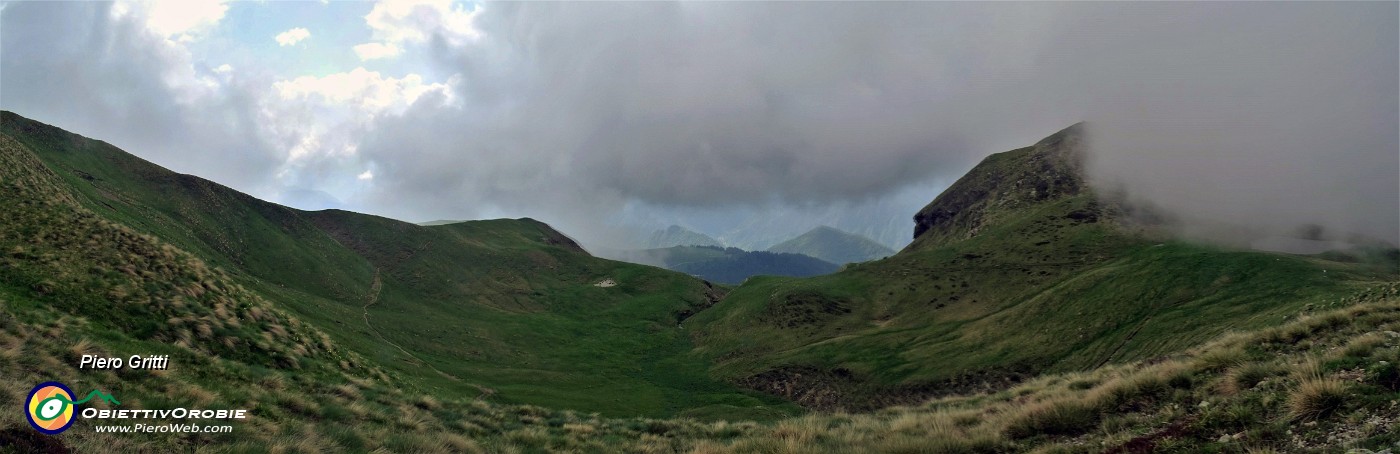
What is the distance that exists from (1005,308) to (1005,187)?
8913cm

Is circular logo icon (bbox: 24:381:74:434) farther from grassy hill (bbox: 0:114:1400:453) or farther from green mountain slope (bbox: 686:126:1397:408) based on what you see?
green mountain slope (bbox: 686:126:1397:408)

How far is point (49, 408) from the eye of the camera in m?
9.84

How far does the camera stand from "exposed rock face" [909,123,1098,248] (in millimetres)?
151625

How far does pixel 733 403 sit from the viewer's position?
232 ft

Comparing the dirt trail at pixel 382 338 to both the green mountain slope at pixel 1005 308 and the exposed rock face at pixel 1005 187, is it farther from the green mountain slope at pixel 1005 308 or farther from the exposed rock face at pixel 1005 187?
the exposed rock face at pixel 1005 187

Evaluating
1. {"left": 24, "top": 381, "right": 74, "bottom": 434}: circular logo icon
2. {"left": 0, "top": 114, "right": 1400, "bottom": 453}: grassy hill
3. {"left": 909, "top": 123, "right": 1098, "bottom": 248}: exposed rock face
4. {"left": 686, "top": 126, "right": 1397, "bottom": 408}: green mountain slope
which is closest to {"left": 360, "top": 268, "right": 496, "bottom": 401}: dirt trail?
{"left": 0, "top": 114, "right": 1400, "bottom": 453}: grassy hill

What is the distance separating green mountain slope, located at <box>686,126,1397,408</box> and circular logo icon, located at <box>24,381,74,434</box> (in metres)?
61.5

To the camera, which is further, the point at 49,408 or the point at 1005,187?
the point at 1005,187

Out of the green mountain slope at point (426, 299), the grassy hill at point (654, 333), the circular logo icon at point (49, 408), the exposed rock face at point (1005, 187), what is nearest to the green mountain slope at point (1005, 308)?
the grassy hill at point (654, 333)

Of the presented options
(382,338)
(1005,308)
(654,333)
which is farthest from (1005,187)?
(382,338)

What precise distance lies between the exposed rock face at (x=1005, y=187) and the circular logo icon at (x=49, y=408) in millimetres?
164676

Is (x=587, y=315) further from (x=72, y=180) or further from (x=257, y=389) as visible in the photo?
(x=257, y=389)

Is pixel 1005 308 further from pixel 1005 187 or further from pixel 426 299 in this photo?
pixel 426 299

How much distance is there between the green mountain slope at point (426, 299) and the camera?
61094 mm
